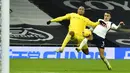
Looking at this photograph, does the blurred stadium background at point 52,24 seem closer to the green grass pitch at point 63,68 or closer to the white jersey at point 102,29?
the green grass pitch at point 63,68

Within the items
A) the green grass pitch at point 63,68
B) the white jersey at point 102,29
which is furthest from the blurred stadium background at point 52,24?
the white jersey at point 102,29

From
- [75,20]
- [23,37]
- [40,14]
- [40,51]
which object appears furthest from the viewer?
[40,14]

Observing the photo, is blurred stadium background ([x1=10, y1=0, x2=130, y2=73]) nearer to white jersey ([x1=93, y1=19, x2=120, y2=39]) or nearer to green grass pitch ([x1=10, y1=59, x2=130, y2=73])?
green grass pitch ([x1=10, y1=59, x2=130, y2=73])

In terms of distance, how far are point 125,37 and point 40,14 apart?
524 centimetres

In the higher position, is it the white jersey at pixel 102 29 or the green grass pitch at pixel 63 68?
the white jersey at pixel 102 29

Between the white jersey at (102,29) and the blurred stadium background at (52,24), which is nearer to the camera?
the white jersey at (102,29)

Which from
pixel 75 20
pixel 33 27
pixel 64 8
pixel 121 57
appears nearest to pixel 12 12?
pixel 33 27

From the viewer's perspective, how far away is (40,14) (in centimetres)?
2509

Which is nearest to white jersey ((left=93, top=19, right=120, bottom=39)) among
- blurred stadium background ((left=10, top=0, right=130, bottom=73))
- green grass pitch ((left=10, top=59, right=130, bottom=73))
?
green grass pitch ((left=10, top=59, right=130, bottom=73))

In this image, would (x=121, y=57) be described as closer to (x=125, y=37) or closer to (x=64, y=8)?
(x=125, y=37)

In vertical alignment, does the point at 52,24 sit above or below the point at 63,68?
below

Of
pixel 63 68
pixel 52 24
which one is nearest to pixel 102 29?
pixel 63 68

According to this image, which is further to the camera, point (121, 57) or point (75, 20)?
point (121, 57)

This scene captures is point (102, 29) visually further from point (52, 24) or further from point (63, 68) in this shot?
point (52, 24)
